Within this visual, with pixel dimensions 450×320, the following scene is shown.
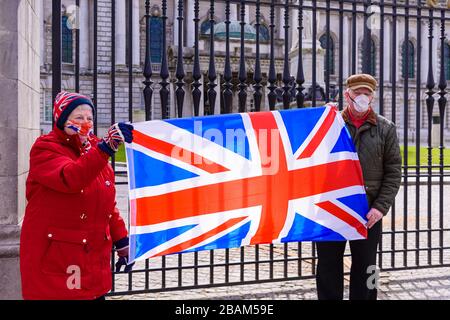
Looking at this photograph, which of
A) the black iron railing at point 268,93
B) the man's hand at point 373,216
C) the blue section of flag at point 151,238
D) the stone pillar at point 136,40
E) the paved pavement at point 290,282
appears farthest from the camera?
the stone pillar at point 136,40

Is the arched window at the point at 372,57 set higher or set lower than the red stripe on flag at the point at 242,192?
higher

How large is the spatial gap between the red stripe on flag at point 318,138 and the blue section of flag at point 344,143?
0.51 feet

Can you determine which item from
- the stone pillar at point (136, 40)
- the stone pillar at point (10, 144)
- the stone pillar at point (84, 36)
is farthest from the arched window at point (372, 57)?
the stone pillar at point (84, 36)

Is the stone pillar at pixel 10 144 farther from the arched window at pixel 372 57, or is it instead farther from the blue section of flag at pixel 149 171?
the arched window at pixel 372 57

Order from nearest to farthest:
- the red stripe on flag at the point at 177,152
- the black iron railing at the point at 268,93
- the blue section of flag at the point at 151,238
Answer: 1. the blue section of flag at the point at 151,238
2. the red stripe on flag at the point at 177,152
3. the black iron railing at the point at 268,93

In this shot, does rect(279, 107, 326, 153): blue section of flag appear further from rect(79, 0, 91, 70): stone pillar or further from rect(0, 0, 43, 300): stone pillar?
rect(79, 0, 91, 70): stone pillar

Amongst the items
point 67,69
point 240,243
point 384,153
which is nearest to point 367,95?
point 384,153

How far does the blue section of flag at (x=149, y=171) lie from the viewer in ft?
14.4

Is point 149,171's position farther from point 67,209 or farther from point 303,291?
point 303,291

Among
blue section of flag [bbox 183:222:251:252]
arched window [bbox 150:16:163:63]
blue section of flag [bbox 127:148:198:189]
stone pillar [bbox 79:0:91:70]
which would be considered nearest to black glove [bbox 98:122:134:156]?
blue section of flag [bbox 127:148:198:189]

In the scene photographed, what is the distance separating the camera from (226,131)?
4867mm

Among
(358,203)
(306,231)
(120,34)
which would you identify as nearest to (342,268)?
(306,231)
